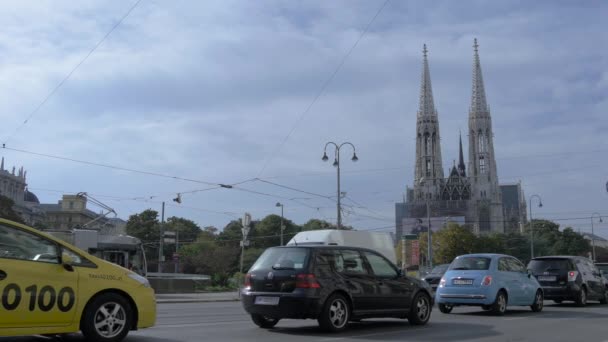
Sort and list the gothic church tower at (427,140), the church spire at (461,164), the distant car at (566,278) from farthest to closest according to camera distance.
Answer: the church spire at (461,164) < the gothic church tower at (427,140) < the distant car at (566,278)

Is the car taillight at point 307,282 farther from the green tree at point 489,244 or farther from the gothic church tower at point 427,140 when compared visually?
the gothic church tower at point 427,140

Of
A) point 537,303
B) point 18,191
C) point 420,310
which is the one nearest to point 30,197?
point 18,191

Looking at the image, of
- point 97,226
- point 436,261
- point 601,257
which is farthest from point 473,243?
point 97,226

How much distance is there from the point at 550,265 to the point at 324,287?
458 inches

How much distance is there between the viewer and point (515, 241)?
327 ft

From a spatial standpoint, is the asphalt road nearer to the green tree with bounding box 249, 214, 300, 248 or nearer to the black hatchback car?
the black hatchback car

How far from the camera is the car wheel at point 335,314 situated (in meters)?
9.89

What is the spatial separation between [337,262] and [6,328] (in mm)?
5308

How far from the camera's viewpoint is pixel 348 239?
2212 centimetres

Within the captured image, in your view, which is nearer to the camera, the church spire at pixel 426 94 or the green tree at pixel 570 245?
the green tree at pixel 570 245

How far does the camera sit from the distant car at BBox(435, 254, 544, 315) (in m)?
14.4

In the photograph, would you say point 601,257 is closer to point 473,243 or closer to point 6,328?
point 473,243

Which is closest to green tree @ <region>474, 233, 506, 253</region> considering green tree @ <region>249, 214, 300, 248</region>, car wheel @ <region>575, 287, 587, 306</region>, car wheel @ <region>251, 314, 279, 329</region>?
green tree @ <region>249, 214, 300, 248</region>

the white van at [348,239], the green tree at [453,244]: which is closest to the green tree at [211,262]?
the green tree at [453,244]
